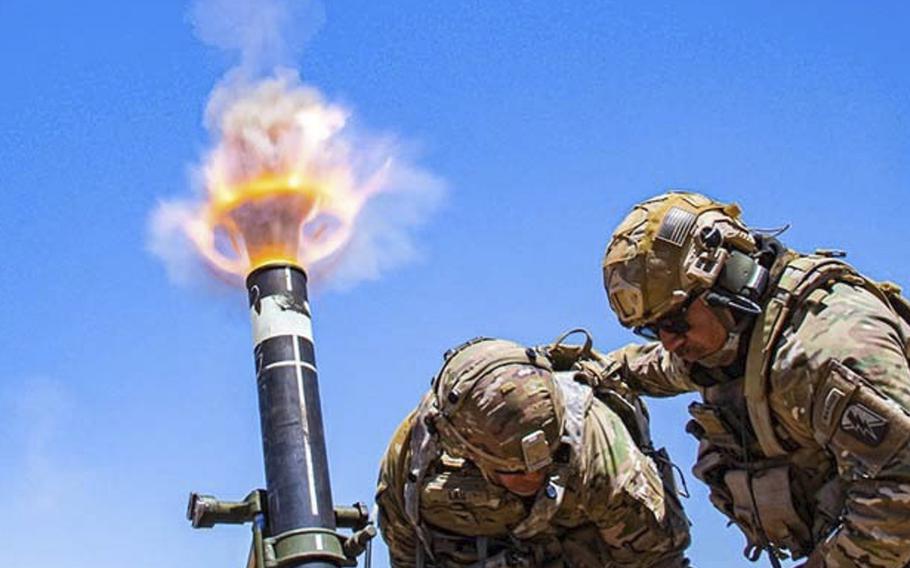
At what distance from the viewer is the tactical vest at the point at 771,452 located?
22.6 feet

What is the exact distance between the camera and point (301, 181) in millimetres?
13195

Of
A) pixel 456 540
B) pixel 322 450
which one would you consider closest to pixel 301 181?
pixel 322 450

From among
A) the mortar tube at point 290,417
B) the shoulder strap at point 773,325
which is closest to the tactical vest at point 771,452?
the shoulder strap at point 773,325

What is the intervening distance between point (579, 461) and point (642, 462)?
16.0 inches

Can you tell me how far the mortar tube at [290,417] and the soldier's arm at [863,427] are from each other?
453cm

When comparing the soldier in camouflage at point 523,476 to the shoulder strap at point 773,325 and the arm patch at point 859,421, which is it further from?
the arm patch at point 859,421

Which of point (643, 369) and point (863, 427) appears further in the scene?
point (643, 369)

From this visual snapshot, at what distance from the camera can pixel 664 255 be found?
711cm

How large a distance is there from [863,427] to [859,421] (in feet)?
0.09

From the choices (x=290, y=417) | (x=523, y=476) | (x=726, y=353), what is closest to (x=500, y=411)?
(x=523, y=476)

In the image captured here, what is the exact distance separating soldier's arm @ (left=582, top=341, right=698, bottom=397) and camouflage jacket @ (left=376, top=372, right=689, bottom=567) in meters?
0.20

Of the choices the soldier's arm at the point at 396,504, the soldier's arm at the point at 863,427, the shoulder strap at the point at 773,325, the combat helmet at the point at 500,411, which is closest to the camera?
the soldier's arm at the point at 863,427

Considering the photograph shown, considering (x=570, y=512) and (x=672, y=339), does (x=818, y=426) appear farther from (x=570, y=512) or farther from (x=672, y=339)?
(x=570, y=512)

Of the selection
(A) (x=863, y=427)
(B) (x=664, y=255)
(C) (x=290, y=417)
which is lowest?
(A) (x=863, y=427)
